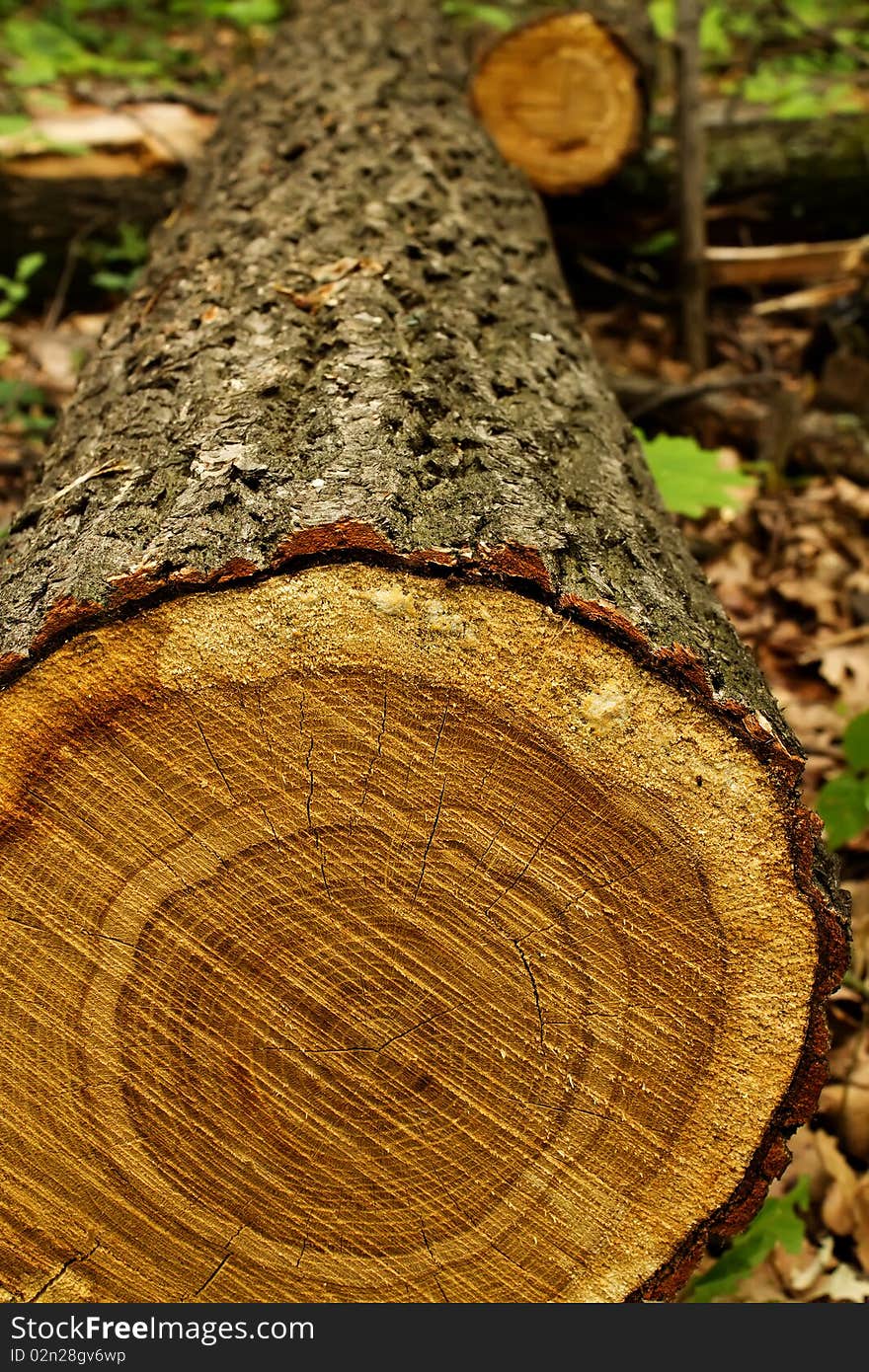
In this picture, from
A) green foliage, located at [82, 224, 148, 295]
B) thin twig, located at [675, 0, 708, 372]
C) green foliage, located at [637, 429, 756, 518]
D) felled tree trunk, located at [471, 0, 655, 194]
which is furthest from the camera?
green foliage, located at [82, 224, 148, 295]

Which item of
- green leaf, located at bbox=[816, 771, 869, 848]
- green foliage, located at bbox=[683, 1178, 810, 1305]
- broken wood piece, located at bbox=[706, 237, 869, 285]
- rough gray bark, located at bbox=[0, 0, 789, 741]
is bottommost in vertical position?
green foliage, located at bbox=[683, 1178, 810, 1305]

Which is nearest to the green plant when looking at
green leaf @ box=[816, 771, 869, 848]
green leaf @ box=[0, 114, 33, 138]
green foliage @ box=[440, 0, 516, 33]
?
green leaf @ box=[816, 771, 869, 848]

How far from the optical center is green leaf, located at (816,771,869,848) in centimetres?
206

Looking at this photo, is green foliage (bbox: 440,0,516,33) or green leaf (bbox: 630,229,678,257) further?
green foliage (bbox: 440,0,516,33)

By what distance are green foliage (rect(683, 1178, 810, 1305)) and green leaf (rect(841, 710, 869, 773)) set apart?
31.1 inches

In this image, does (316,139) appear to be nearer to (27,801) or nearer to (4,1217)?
(27,801)

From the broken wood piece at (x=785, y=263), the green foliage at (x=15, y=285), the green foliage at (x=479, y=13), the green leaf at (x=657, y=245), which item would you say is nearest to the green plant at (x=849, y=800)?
the broken wood piece at (x=785, y=263)

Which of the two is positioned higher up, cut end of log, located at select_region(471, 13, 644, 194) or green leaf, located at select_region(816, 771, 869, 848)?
cut end of log, located at select_region(471, 13, 644, 194)

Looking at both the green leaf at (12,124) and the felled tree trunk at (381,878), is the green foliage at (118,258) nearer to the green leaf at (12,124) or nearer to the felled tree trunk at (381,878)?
the green leaf at (12,124)

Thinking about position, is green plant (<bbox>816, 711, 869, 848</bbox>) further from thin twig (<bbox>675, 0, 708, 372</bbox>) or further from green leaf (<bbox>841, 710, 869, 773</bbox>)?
thin twig (<bbox>675, 0, 708, 372</bbox>)

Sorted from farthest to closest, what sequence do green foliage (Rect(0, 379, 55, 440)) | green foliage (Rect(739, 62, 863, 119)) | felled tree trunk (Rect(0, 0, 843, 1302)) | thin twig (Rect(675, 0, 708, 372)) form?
1. green foliage (Rect(739, 62, 863, 119))
2. thin twig (Rect(675, 0, 708, 372))
3. green foliage (Rect(0, 379, 55, 440))
4. felled tree trunk (Rect(0, 0, 843, 1302))

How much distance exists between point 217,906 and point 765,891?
0.74 meters

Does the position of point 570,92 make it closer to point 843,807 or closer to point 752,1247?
point 843,807

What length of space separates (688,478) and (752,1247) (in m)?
1.68
